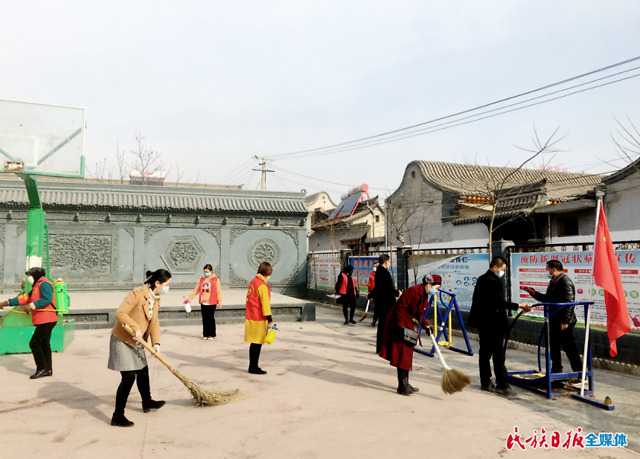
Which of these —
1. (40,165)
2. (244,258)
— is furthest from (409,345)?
(244,258)

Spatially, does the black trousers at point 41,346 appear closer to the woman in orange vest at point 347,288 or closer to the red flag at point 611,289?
the woman in orange vest at point 347,288

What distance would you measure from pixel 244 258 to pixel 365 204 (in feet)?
39.9

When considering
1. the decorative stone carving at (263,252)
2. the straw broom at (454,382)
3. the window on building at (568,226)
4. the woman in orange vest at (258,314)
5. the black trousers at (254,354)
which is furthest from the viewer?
the decorative stone carving at (263,252)

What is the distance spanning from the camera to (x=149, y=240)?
17.4m

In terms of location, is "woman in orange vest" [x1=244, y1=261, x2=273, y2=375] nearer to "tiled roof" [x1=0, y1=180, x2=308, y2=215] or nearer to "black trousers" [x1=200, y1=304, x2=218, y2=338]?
"black trousers" [x1=200, y1=304, x2=218, y2=338]

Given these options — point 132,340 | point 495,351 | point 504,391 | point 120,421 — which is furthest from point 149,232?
point 504,391

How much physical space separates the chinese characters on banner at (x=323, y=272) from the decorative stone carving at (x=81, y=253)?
7452 millimetres

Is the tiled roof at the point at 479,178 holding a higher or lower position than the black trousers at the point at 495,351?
higher

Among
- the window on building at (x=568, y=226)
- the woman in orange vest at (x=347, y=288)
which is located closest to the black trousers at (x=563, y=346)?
the woman in orange vest at (x=347, y=288)

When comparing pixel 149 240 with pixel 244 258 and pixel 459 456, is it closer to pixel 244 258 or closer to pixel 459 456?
pixel 244 258

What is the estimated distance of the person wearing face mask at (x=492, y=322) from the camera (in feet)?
18.4

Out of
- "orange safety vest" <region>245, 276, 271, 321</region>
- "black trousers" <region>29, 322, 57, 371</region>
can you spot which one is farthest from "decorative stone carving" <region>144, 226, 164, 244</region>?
"orange safety vest" <region>245, 276, 271, 321</region>

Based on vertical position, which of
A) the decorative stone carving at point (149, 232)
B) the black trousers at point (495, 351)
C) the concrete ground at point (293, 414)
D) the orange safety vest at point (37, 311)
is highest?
the decorative stone carving at point (149, 232)

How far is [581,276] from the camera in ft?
24.5
